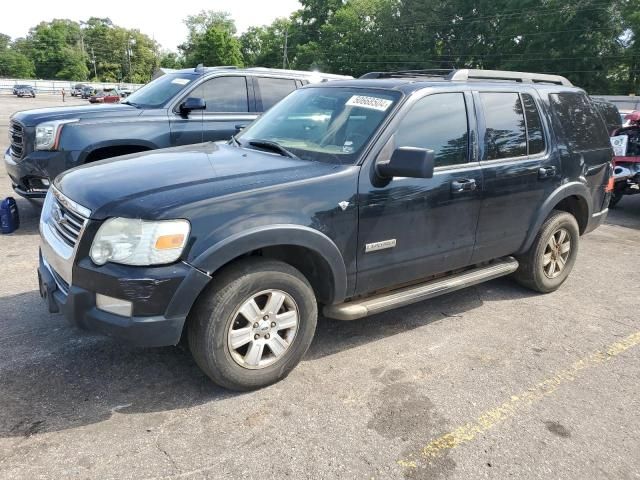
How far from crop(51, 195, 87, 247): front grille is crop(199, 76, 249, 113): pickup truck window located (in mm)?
3961

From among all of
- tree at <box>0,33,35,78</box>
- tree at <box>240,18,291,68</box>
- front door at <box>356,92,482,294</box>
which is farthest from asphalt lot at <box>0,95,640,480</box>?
tree at <box>0,33,35,78</box>

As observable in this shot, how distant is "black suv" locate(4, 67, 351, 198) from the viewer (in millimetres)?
6219

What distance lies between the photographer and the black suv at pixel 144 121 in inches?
245

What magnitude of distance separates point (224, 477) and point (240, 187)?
4.94 feet

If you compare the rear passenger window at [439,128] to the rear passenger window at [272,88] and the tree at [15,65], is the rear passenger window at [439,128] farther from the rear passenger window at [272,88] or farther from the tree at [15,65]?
the tree at [15,65]

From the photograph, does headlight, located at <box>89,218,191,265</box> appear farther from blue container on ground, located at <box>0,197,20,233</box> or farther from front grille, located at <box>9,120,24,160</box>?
front grille, located at <box>9,120,24,160</box>

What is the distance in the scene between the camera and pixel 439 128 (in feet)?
12.8

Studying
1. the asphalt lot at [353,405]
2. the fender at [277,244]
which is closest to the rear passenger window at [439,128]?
the fender at [277,244]

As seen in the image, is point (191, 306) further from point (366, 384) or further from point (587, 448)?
point (587, 448)

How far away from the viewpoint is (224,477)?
250 cm

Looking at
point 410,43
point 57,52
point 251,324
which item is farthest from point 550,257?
point 57,52

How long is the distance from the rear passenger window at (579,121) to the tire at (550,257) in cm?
70

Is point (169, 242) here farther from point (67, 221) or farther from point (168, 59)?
point (168, 59)

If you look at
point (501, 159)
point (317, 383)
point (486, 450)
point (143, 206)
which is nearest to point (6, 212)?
point (143, 206)
